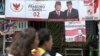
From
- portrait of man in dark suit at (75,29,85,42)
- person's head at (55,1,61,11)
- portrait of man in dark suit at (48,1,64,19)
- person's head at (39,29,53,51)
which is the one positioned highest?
person's head at (55,1,61,11)

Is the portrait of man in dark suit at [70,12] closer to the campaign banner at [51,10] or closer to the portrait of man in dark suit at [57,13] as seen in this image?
the campaign banner at [51,10]

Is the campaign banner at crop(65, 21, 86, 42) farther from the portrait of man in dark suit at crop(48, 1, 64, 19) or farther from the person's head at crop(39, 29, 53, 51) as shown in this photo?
the person's head at crop(39, 29, 53, 51)

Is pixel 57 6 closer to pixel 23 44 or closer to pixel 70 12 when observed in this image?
pixel 70 12

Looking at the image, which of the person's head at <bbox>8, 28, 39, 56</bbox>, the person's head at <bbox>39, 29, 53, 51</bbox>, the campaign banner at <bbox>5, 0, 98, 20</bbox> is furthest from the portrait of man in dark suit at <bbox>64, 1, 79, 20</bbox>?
the person's head at <bbox>8, 28, 39, 56</bbox>

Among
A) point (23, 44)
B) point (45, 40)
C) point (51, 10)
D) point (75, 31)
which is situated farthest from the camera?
point (51, 10)

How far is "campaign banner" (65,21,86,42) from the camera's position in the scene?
27.1 ft

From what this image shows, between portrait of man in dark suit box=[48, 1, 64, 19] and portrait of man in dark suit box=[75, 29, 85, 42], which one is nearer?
portrait of man in dark suit box=[75, 29, 85, 42]

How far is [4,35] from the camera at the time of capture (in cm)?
896

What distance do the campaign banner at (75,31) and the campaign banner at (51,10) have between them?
0.14m

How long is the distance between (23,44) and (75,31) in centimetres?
528

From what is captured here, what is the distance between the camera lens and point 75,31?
8.29 metres

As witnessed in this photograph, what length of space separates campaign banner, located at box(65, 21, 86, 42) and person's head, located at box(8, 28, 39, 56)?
5.13 metres

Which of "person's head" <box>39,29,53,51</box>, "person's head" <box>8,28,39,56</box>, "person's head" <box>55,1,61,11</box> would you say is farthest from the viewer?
"person's head" <box>55,1,61,11</box>

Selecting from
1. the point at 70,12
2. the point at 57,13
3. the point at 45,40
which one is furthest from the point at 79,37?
the point at 45,40
